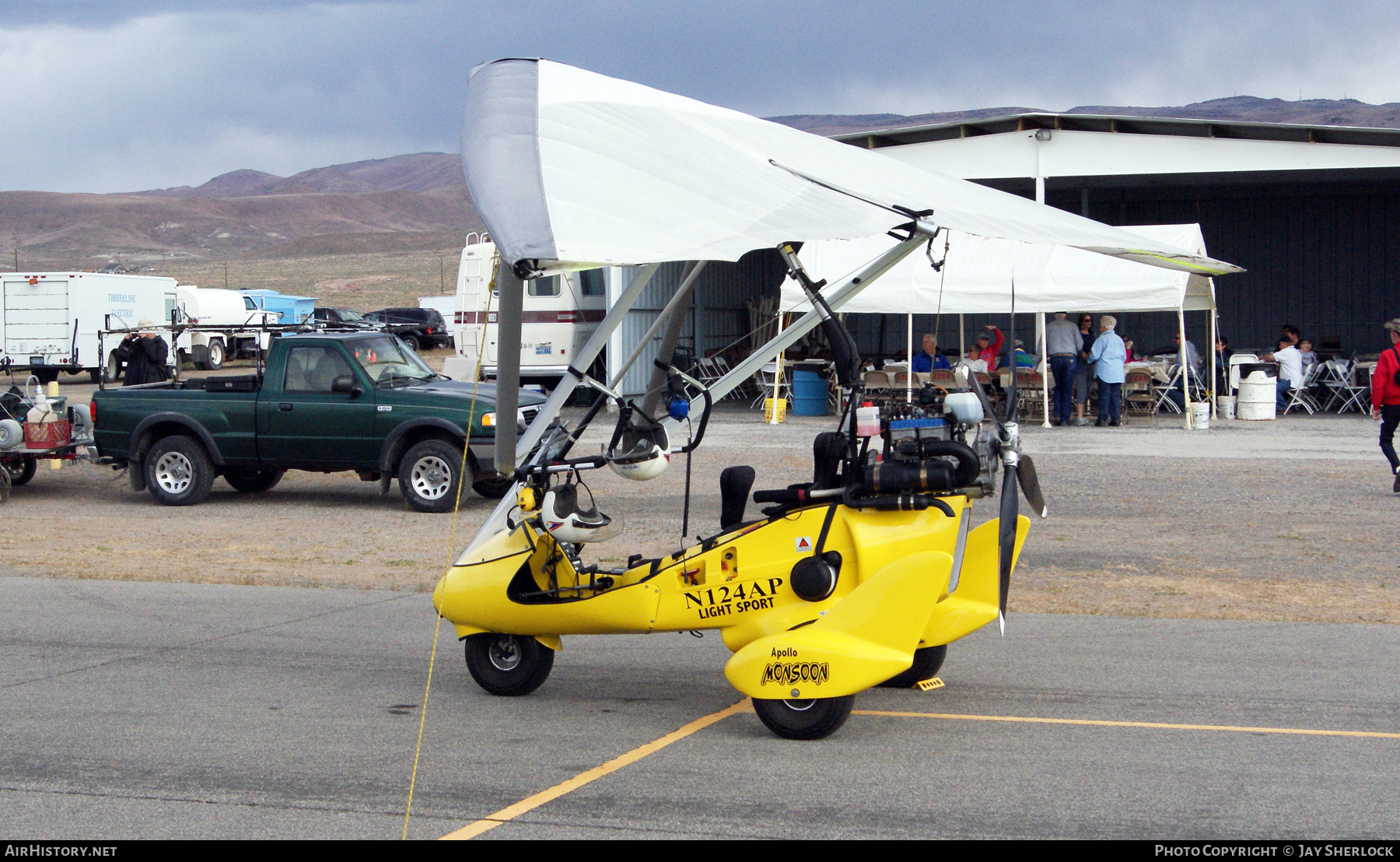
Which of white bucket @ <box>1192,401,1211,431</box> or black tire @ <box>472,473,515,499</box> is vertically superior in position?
white bucket @ <box>1192,401,1211,431</box>

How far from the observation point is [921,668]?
7.01 meters

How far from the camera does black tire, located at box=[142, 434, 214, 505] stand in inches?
591

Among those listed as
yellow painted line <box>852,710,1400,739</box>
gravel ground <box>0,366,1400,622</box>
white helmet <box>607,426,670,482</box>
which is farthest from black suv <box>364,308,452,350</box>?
yellow painted line <box>852,710,1400,739</box>

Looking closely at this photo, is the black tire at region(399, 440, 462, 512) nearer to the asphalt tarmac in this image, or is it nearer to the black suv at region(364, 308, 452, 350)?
the asphalt tarmac

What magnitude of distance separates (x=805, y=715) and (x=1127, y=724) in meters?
1.59

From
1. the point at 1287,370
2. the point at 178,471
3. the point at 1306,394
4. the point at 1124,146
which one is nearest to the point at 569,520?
the point at 178,471

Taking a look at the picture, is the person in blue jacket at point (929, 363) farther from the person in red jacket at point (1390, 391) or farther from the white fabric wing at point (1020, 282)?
the person in red jacket at point (1390, 391)

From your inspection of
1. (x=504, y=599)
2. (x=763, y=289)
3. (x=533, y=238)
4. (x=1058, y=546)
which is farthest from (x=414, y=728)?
(x=763, y=289)

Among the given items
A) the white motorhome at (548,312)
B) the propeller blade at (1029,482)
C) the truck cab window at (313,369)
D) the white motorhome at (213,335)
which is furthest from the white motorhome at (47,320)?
the propeller blade at (1029,482)

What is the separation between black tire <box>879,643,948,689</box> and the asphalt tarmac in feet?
0.47

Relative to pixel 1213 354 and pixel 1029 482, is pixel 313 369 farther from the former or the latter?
pixel 1213 354

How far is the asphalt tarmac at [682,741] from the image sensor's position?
5.02 m

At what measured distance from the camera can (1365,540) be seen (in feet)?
37.8
